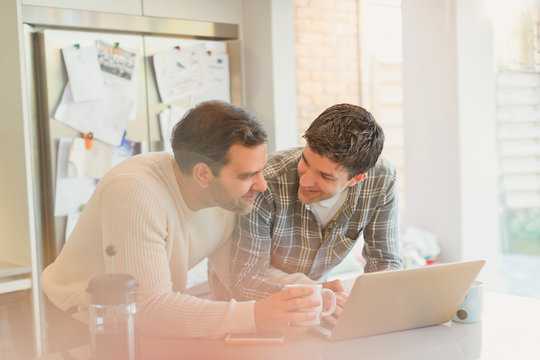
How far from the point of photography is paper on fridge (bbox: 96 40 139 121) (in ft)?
8.39

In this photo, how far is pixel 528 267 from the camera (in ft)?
13.7

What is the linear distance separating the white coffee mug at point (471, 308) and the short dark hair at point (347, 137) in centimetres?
43

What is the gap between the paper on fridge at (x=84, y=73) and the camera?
246cm

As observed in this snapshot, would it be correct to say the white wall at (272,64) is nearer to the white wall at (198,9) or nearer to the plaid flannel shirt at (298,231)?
the white wall at (198,9)

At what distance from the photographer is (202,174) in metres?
1.41

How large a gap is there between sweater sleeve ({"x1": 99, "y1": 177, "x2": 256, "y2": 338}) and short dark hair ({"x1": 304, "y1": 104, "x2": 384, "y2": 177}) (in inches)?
18.4

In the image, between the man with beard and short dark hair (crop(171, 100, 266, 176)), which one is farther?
short dark hair (crop(171, 100, 266, 176))

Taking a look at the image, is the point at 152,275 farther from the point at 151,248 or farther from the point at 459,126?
the point at 459,126

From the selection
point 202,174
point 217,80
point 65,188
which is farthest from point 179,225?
point 217,80

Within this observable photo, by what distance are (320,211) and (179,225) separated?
475 mm

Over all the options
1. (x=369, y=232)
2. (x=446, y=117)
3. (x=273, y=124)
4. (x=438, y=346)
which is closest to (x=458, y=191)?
(x=446, y=117)

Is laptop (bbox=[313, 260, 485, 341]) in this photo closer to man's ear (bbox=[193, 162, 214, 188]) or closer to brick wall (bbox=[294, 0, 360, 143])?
man's ear (bbox=[193, 162, 214, 188])

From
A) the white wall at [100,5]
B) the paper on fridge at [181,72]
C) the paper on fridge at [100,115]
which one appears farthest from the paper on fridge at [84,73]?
Answer: the paper on fridge at [181,72]

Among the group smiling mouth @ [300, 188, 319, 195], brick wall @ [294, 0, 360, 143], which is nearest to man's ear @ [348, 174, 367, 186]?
smiling mouth @ [300, 188, 319, 195]
